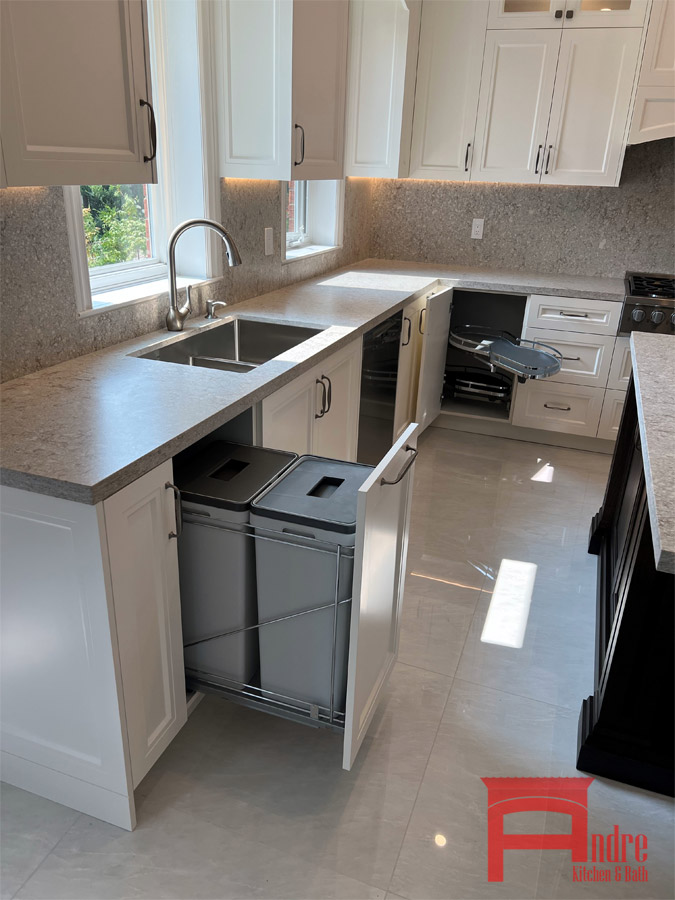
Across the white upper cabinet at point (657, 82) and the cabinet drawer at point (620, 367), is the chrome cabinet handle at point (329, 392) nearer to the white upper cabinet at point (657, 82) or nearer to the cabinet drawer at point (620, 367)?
the cabinet drawer at point (620, 367)

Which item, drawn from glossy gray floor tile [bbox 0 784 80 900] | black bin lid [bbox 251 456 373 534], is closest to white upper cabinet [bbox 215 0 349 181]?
black bin lid [bbox 251 456 373 534]

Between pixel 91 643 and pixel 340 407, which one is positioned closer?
pixel 91 643

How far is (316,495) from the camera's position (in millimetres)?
1610

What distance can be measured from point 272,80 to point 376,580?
6.22ft

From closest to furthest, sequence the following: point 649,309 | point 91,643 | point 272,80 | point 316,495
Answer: point 91,643, point 316,495, point 272,80, point 649,309

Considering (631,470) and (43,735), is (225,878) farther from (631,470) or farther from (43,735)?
(631,470)

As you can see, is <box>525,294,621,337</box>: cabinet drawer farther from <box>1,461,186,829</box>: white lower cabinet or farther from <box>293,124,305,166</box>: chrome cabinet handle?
<box>1,461,186,829</box>: white lower cabinet

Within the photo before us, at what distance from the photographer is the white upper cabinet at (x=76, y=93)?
1331 millimetres

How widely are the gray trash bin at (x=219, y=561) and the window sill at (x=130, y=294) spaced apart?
67 cm

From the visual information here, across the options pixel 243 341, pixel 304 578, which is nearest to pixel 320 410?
pixel 243 341

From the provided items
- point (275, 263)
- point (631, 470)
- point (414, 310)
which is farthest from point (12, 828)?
point (414, 310)

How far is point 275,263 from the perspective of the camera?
3.11 m

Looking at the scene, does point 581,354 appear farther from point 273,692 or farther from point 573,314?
point 273,692

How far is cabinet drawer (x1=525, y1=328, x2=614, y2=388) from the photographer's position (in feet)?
11.5
